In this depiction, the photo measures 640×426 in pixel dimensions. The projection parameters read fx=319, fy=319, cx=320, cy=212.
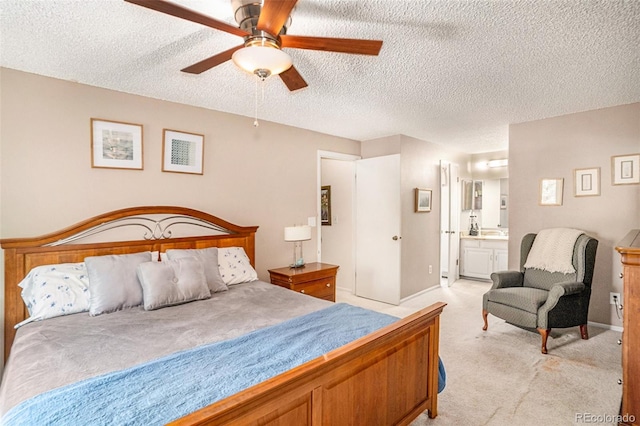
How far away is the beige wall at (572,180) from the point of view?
140 inches

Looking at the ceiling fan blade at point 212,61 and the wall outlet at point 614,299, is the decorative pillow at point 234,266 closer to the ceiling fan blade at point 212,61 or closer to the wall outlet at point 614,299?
the ceiling fan blade at point 212,61

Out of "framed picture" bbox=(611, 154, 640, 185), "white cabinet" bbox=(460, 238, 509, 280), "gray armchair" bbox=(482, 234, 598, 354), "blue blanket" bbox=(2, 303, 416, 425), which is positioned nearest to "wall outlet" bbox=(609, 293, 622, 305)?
"gray armchair" bbox=(482, 234, 598, 354)

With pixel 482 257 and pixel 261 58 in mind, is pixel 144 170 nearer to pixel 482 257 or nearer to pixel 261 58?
pixel 261 58

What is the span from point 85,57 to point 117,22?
66 cm

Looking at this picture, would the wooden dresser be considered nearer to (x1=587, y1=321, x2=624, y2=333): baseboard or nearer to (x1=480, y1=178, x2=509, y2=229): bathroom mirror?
(x1=587, y1=321, x2=624, y2=333): baseboard

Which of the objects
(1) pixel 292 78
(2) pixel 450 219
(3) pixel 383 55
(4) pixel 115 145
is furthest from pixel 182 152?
(2) pixel 450 219

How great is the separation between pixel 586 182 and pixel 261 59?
13.5ft

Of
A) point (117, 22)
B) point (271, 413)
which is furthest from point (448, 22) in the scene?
point (271, 413)

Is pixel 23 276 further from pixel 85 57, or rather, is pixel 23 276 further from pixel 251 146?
pixel 251 146

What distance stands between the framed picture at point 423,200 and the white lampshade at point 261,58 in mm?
3726

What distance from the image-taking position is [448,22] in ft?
6.22

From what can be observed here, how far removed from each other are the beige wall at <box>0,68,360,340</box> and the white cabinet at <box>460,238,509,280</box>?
341 cm

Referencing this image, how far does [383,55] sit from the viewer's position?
2.31 metres

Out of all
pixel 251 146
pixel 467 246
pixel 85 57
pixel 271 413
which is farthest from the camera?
pixel 467 246
